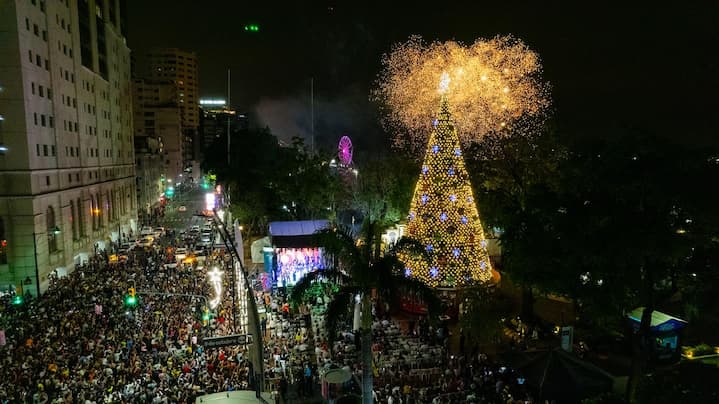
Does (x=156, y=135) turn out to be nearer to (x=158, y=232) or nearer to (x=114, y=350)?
(x=158, y=232)

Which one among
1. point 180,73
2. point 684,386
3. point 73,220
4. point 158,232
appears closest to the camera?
point 684,386

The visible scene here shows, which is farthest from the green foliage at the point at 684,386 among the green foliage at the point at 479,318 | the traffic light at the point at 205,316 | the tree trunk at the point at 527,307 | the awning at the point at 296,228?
the awning at the point at 296,228

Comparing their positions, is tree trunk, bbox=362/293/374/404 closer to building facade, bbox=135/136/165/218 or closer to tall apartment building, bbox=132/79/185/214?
building facade, bbox=135/136/165/218

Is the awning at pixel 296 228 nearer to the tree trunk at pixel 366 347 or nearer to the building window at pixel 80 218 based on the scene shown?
the tree trunk at pixel 366 347

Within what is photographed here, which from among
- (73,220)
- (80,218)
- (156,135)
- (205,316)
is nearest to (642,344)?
(205,316)

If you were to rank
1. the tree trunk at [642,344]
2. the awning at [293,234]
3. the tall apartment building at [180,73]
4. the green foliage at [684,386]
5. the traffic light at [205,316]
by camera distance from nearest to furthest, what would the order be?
the green foliage at [684,386] → the tree trunk at [642,344] → the traffic light at [205,316] → the awning at [293,234] → the tall apartment building at [180,73]
